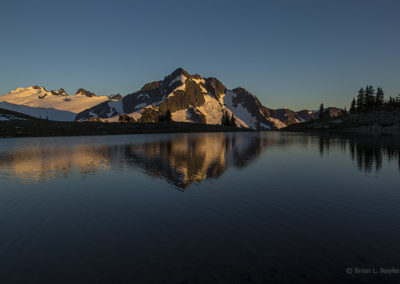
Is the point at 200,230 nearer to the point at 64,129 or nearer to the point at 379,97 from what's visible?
the point at 64,129

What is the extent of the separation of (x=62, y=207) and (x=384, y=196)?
2651cm

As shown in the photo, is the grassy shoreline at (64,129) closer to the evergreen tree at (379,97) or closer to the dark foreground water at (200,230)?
the dark foreground water at (200,230)

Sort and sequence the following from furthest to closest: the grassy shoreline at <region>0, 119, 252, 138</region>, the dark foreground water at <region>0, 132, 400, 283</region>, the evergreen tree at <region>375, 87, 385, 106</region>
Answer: the evergreen tree at <region>375, 87, 385, 106</region>
the grassy shoreline at <region>0, 119, 252, 138</region>
the dark foreground water at <region>0, 132, 400, 283</region>

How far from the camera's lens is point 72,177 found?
95.0ft

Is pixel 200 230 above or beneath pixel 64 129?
beneath

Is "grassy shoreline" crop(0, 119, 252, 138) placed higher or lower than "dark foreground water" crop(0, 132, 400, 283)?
higher

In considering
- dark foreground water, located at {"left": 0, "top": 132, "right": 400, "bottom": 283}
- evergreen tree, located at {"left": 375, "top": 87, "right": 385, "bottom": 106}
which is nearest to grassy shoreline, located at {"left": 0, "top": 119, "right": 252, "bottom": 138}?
dark foreground water, located at {"left": 0, "top": 132, "right": 400, "bottom": 283}

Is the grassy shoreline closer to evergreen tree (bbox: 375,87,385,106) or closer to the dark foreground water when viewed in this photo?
the dark foreground water

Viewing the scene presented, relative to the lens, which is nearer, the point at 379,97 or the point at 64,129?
the point at 64,129

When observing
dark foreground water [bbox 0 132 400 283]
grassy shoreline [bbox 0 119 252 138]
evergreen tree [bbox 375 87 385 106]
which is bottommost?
dark foreground water [bbox 0 132 400 283]

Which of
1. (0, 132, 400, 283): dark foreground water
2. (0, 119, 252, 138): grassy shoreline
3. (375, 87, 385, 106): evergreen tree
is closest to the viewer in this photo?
(0, 132, 400, 283): dark foreground water

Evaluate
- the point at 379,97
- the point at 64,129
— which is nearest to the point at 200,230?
the point at 64,129

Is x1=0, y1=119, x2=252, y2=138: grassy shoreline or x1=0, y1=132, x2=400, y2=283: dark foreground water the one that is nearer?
x1=0, y1=132, x2=400, y2=283: dark foreground water

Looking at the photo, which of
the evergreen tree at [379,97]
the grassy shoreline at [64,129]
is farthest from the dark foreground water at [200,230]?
the evergreen tree at [379,97]
